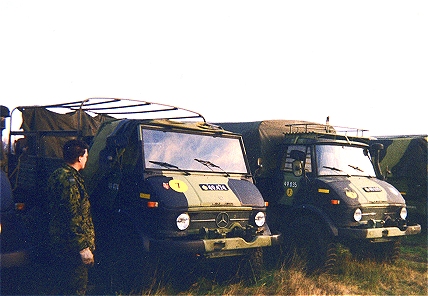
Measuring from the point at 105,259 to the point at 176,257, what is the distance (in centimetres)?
112

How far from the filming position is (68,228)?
451cm

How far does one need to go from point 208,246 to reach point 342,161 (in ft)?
12.5

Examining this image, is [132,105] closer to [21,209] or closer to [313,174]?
[21,209]

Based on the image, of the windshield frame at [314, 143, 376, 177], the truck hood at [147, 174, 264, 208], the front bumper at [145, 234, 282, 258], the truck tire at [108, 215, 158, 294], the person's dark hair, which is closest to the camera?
the person's dark hair

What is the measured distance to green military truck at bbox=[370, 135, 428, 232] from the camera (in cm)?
1113

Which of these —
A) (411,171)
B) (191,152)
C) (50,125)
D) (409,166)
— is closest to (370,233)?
(191,152)

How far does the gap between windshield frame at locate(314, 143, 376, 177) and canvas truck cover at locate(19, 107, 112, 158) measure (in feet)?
13.0

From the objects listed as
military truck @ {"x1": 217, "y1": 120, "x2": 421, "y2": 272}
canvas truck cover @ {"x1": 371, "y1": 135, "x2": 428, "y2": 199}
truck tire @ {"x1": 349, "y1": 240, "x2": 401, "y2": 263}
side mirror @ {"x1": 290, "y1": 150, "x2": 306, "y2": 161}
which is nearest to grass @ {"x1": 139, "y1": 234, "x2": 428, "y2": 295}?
truck tire @ {"x1": 349, "y1": 240, "x2": 401, "y2": 263}

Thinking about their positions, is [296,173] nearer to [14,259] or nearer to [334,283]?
[334,283]

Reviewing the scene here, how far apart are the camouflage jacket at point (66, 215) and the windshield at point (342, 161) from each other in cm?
480

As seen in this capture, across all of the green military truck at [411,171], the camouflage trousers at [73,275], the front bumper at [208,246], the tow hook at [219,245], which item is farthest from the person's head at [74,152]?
the green military truck at [411,171]

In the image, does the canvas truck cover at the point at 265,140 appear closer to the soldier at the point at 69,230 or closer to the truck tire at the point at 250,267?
the truck tire at the point at 250,267

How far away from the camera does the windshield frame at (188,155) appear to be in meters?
6.33

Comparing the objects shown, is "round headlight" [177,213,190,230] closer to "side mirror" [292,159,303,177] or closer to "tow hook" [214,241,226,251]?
"tow hook" [214,241,226,251]
